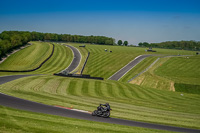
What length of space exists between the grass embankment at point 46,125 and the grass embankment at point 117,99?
15.1 ft

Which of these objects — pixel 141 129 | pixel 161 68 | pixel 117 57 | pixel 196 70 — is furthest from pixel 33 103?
pixel 117 57

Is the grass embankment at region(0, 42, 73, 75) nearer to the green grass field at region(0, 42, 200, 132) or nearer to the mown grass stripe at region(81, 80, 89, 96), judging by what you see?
the green grass field at region(0, 42, 200, 132)

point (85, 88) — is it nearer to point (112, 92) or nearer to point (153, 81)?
point (112, 92)

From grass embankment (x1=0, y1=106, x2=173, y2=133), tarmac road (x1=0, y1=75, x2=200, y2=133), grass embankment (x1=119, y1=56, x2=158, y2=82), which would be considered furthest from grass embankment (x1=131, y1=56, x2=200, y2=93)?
grass embankment (x1=0, y1=106, x2=173, y2=133)

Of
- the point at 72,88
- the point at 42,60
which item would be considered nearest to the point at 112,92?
the point at 72,88

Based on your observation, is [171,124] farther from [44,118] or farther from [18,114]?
[18,114]

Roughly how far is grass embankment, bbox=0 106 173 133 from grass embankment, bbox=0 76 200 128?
15.1ft

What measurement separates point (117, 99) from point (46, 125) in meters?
19.5

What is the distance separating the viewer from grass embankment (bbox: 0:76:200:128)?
24030 millimetres

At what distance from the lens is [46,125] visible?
16.2 metres

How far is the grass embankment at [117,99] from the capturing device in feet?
78.8

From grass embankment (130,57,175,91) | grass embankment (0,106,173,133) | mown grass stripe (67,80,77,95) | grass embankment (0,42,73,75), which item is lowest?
grass embankment (130,57,175,91)

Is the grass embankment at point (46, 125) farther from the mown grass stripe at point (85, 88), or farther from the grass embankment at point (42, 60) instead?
the grass embankment at point (42, 60)

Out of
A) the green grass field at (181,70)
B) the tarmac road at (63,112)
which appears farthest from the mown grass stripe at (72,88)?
the green grass field at (181,70)
